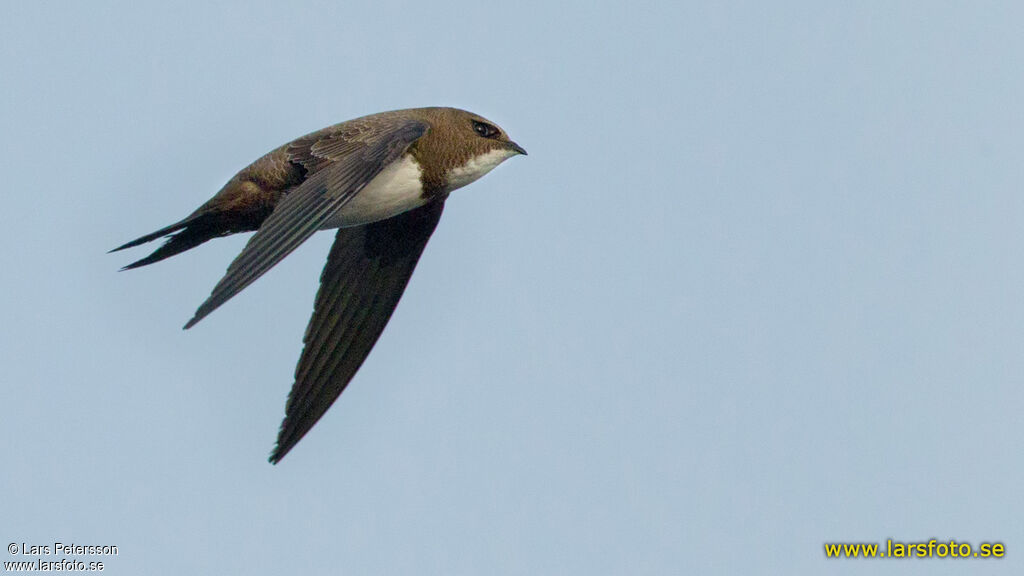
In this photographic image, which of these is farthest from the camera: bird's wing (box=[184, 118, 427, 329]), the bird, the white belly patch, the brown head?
the brown head

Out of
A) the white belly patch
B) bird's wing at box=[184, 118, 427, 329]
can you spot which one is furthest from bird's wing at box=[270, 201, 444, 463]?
bird's wing at box=[184, 118, 427, 329]

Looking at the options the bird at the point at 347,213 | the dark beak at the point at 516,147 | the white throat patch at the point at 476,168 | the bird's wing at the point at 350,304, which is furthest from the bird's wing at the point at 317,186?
the bird's wing at the point at 350,304

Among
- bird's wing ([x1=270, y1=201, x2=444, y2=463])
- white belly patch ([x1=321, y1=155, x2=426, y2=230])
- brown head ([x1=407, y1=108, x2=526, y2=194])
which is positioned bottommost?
bird's wing ([x1=270, y1=201, x2=444, y2=463])

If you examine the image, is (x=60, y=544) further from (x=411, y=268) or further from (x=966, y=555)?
(x=966, y=555)

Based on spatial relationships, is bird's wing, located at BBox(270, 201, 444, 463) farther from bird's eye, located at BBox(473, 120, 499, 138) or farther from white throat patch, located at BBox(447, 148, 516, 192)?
bird's eye, located at BBox(473, 120, 499, 138)

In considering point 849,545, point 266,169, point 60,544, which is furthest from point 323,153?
point 849,545

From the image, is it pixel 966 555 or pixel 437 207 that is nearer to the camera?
pixel 966 555
